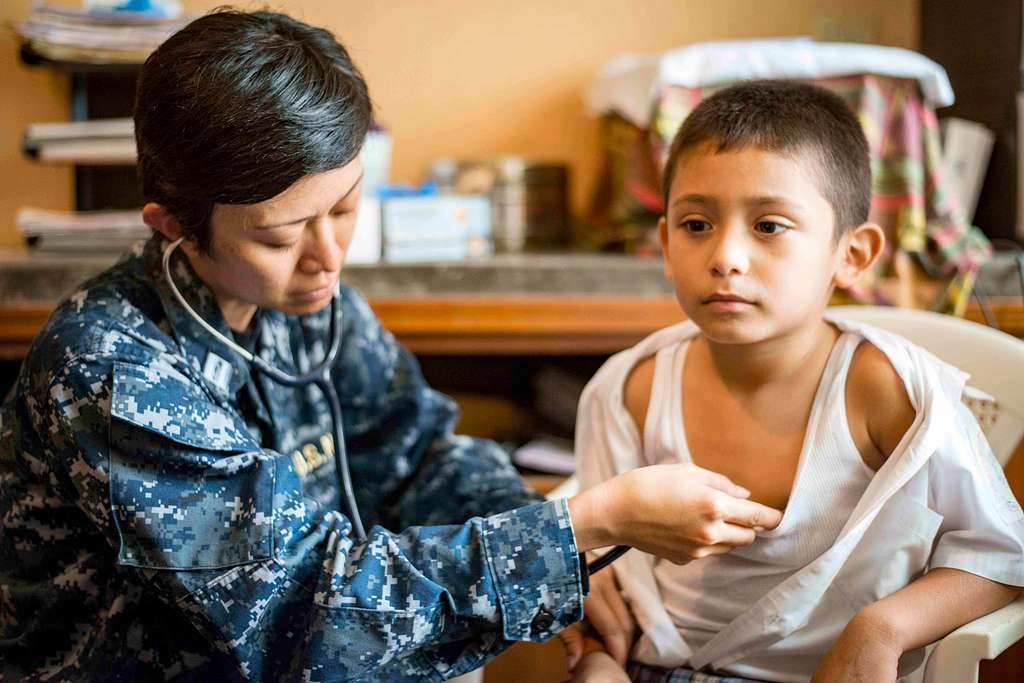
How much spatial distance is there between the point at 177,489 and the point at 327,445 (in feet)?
1.12

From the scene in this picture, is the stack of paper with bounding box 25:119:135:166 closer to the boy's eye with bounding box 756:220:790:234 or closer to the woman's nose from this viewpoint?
the woman's nose

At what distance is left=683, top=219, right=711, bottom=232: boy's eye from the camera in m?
1.12

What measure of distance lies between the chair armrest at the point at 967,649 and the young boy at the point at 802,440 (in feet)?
0.11

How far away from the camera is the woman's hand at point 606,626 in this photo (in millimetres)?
1162

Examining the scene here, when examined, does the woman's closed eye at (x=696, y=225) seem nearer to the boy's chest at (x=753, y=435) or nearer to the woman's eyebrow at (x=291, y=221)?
the boy's chest at (x=753, y=435)

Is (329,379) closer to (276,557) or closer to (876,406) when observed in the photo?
(276,557)

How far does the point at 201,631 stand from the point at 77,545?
0.19 m

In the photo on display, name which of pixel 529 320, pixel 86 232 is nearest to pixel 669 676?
pixel 529 320

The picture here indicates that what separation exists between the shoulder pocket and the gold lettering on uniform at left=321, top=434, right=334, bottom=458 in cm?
31

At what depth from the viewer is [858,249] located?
118 centimetres

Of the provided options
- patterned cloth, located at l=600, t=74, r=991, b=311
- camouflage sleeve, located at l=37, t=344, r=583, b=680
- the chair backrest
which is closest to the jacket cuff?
camouflage sleeve, located at l=37, t=344, r=583, b=680

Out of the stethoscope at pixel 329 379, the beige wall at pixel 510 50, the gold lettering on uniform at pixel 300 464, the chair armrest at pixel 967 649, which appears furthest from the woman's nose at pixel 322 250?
the beige wall at pixel 510 50

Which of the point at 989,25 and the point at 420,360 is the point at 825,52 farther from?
the point at 420,360

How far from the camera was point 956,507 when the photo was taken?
105cm
